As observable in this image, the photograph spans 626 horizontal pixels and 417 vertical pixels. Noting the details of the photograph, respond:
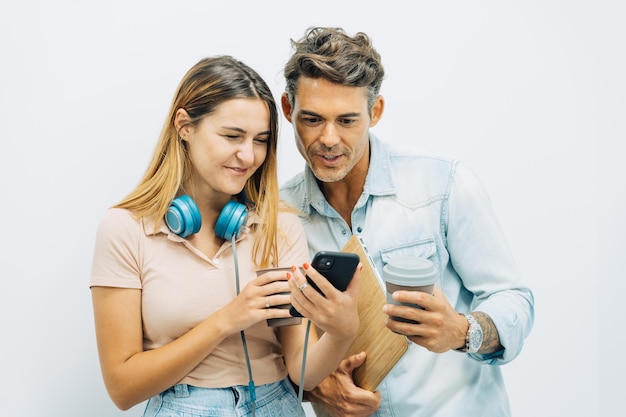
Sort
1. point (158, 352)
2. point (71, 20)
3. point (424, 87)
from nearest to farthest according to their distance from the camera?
point (158, 352) → point (71, 20) → point (424, 87)

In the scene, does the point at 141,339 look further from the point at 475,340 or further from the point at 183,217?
the point at 475,340

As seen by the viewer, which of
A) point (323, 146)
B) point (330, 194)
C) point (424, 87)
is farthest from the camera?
point (424, 87)

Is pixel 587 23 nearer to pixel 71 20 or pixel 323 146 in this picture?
pixel 323 146

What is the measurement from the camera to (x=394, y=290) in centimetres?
155

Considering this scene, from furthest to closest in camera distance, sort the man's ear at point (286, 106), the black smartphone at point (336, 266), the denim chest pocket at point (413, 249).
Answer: the man's ear at point (286, 106)
the denim chest pocket at point (413, 249)
the black smartphone at point (336, 266)

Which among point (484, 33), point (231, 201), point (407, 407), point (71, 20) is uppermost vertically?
point (71, 20)

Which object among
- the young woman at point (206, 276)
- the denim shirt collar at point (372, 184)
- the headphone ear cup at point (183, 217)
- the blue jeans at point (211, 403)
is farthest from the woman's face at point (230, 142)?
the blue jeans at point (211, 403)

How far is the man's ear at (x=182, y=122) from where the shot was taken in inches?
71.8

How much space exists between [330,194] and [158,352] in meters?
0.76

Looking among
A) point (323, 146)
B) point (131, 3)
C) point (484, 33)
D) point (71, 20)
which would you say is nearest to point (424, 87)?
point (484, 33)

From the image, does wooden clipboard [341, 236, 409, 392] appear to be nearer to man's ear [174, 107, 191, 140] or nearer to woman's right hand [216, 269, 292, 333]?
woman's right hand [216, 269, 292, 333]

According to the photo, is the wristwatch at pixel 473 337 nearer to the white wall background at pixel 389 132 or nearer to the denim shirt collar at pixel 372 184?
the denim shirt collar at pixel 372 184

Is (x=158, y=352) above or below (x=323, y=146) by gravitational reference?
below

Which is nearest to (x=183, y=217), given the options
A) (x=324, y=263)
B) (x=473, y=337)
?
(x=324, y=263)
